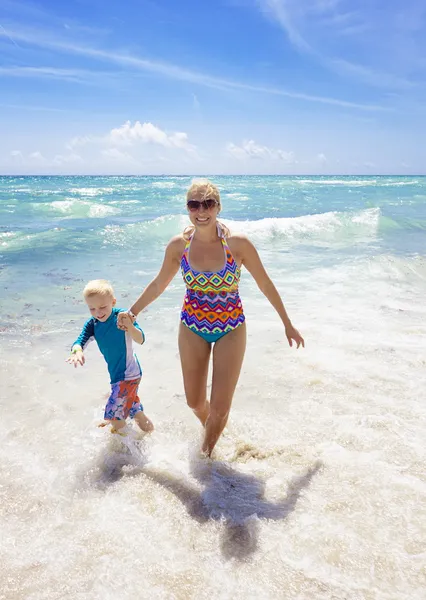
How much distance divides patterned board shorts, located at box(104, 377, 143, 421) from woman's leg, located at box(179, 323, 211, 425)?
1.67 feet

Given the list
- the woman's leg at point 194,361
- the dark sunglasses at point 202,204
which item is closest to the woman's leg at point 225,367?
the woman's leg at point 194,361

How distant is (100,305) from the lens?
368cm

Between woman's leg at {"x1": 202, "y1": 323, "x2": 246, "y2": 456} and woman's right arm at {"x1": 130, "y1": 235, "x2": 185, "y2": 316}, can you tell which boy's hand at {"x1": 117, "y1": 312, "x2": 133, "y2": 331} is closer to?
woman's right arm at {"x1": 130, "y1": 235, "x2": 185, "y2": 316}

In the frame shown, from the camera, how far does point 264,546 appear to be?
2822 millimetres

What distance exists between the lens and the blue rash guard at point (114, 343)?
3.82m

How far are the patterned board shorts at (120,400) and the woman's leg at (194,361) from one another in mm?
508

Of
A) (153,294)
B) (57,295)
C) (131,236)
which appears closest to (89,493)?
(153,294)

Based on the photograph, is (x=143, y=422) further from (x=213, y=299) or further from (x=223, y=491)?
(x=213, y=299)

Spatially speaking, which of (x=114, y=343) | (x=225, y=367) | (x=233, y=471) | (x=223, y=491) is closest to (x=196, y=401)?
(x=225, y=367)

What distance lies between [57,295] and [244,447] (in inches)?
231

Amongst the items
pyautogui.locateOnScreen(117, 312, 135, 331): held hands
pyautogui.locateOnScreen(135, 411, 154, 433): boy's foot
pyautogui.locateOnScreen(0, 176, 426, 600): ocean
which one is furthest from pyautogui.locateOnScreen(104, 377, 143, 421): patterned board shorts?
pyautogui.locateOnScreen(117, 312, 135, 331): held hands

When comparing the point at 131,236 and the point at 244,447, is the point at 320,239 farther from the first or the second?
the point at 244,447

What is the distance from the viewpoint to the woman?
3.35 meters

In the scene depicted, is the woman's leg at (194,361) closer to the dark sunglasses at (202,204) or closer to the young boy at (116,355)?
the young boy at (116,355)
